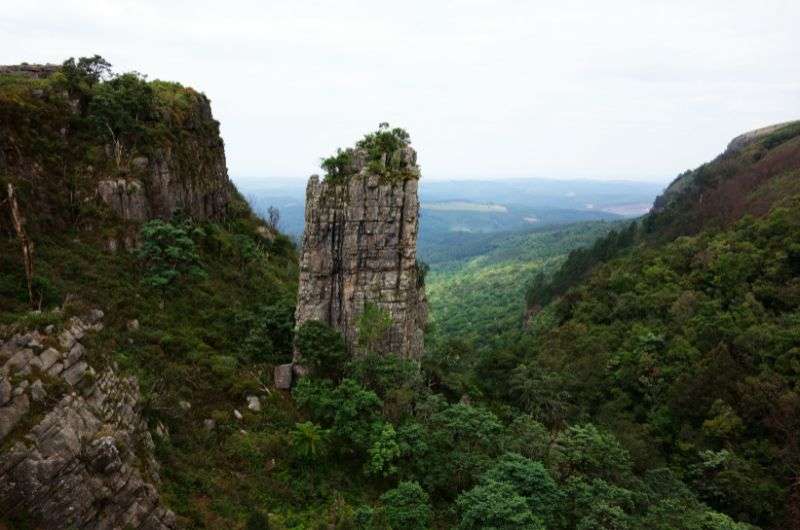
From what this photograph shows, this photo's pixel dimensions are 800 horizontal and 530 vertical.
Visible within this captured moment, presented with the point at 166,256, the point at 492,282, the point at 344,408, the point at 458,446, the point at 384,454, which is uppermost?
the point at 166,256

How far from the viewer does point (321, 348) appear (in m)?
25.7

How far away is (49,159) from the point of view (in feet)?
91.8

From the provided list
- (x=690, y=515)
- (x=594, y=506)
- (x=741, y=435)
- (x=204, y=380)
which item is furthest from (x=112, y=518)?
(x=741, y=435)

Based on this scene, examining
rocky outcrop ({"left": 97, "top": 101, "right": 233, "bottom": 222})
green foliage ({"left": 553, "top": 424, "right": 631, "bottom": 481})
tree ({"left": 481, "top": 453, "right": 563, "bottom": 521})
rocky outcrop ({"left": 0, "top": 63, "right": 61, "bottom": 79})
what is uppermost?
rocky outcrop ({"left": 0, "top": 63, "right": 61, "bottom": 79})

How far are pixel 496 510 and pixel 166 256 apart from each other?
22.1m

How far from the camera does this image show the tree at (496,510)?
17.2 m

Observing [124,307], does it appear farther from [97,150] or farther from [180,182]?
[180,182]

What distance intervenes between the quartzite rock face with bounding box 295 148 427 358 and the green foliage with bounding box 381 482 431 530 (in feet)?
28.8

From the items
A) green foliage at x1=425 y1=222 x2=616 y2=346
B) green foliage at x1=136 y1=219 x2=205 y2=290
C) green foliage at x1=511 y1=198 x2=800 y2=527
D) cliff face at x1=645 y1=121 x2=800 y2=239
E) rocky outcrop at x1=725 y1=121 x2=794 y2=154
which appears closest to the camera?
green foliage at x1=511 y1=198 x2=800 y2=527

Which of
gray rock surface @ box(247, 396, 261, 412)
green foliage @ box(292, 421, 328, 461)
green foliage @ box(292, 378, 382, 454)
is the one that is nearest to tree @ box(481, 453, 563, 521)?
green foliage @ box(292, 378, 382, 454)

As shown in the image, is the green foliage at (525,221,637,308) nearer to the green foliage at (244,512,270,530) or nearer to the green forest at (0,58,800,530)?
the green forest at (0,58,800,530)

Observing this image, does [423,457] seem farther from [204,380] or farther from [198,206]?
[198,206]

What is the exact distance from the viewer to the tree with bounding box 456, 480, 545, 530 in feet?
56.3

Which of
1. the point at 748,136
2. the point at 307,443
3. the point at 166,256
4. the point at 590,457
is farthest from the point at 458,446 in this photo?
the point at 748,136
